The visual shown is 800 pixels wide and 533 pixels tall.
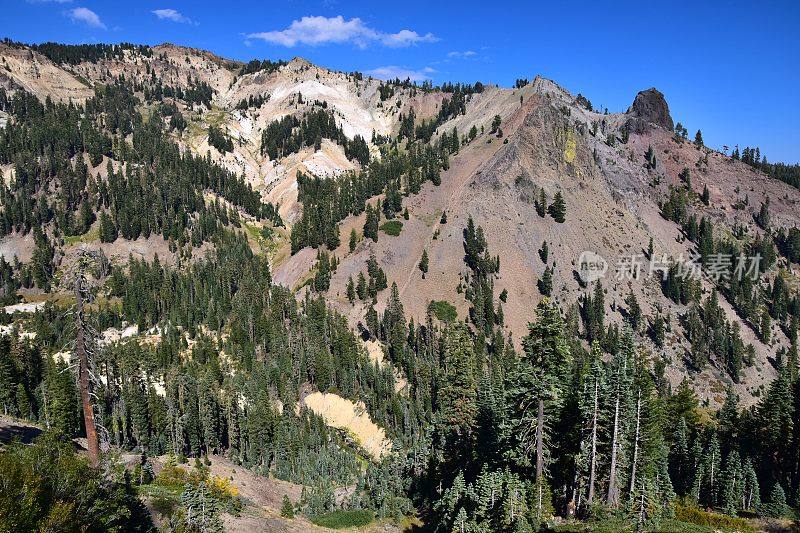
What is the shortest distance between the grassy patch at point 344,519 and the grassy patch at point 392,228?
119 m

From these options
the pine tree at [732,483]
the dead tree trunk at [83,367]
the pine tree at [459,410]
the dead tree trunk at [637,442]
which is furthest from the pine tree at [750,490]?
the dead tree trunk at [83,367]

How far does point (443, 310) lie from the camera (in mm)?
152500

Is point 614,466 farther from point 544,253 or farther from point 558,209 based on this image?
point 558,209

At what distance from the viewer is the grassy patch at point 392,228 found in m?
180

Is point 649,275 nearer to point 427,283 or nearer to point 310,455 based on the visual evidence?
point 427,283

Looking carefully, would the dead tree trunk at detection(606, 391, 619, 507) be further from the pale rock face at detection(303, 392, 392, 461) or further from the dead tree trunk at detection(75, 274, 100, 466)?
the pale rock face at detection(303, 392, 392, 461)

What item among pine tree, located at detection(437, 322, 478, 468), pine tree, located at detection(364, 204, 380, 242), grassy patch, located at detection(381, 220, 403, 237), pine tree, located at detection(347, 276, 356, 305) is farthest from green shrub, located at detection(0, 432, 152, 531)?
grassy patch, located at detection(381, 220, 403, 237)

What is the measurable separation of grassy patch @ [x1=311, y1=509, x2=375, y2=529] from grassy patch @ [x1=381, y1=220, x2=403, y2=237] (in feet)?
391

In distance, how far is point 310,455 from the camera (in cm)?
10269

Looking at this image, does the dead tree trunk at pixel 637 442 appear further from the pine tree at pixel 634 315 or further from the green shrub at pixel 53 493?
the pine tree at pixel 634 315

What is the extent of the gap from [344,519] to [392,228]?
124 metres

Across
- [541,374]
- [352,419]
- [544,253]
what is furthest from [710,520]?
[544,253]

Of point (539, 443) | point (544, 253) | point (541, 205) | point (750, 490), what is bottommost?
point (750, 490)

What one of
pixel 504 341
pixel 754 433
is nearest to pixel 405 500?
pixel 754 433
